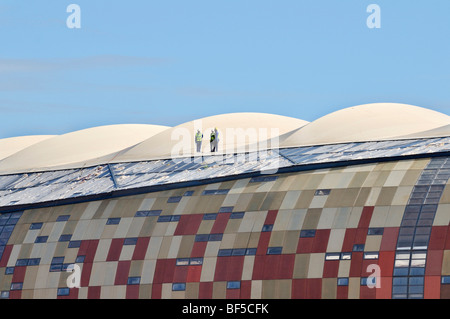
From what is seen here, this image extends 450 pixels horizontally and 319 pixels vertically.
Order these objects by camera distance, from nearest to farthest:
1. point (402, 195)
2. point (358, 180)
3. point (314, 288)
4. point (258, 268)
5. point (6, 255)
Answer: point (314, 288), point (258, 268), point (402, 195), point (358, 180), point (6, 255)

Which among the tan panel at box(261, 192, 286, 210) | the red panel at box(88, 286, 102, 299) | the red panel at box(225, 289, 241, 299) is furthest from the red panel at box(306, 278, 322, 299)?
the red panel at box(88, 286, 102, 299)

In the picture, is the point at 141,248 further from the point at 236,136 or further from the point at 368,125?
the point at 368,125

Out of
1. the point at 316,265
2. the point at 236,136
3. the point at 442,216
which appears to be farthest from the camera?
the point at 236,136

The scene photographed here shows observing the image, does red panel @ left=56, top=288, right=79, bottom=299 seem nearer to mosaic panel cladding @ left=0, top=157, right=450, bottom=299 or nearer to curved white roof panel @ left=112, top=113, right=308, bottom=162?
mosaic panel cladding @ left=0, top=157, right=450, bottom=299

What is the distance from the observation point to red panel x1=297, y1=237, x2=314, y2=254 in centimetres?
11000

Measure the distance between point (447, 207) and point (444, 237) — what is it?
325 centimetres

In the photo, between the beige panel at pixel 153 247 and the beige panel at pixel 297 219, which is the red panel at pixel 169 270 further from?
the beige panel at pixel 297 219

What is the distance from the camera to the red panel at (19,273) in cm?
11776

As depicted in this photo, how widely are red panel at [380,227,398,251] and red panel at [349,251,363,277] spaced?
1.99 m

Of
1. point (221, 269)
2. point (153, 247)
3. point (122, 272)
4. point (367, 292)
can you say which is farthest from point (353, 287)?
point (122, 272)

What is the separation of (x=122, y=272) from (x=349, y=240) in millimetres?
20715

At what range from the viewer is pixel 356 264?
107m

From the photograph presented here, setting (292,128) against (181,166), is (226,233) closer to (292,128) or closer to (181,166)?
(181,166)

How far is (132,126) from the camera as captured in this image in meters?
152
